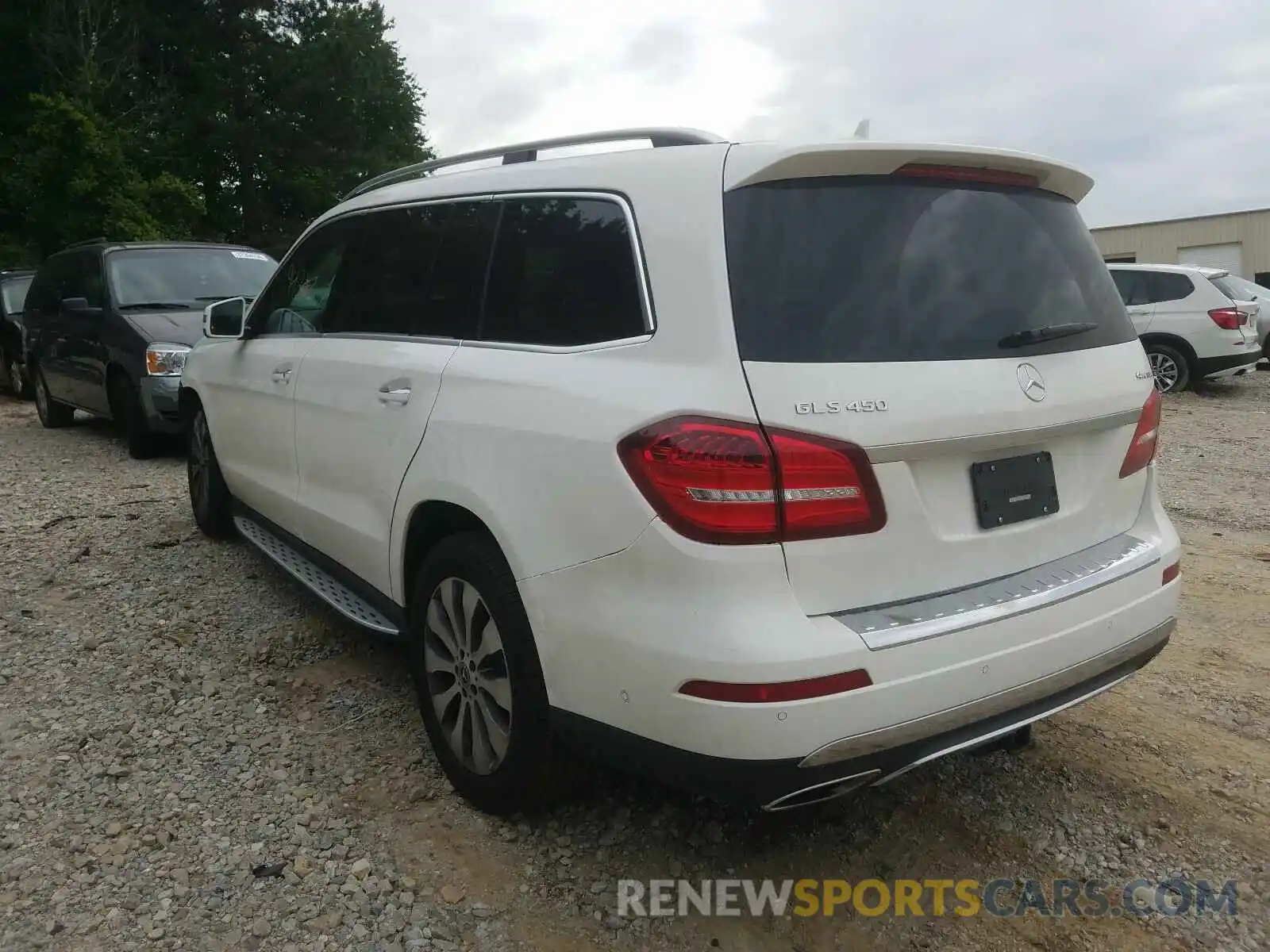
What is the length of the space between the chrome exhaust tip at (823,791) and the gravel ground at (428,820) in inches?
19.1

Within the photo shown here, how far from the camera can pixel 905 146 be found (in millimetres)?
2338

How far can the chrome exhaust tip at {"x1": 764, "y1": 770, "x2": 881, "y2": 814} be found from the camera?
212cm

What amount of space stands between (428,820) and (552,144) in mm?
2028

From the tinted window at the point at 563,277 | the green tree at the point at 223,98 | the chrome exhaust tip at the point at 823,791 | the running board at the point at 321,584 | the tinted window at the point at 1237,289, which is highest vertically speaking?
the green tree at the point at 223,98

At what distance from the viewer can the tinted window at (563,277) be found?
2.44 m

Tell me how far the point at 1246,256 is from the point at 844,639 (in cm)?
3695

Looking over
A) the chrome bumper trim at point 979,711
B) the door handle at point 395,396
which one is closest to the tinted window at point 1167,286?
the chrome bumper trim at point 979,711

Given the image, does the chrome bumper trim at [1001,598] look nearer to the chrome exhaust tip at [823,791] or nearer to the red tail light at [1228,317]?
the chrome exhaust tip at [823,791]

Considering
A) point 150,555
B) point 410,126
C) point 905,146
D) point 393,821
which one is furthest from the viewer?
point 410,126

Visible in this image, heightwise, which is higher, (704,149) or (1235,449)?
(704,149)

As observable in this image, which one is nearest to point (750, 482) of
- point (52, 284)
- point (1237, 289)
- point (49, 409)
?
point (52, 284)

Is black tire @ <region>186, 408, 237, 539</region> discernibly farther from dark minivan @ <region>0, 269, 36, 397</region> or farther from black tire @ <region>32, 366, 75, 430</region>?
dark minivan @ <region>0, 269, 36, 397</region>

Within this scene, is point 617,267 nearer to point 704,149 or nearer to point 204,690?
point 704,149

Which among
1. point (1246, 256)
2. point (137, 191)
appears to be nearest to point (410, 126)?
point (137, 191)
